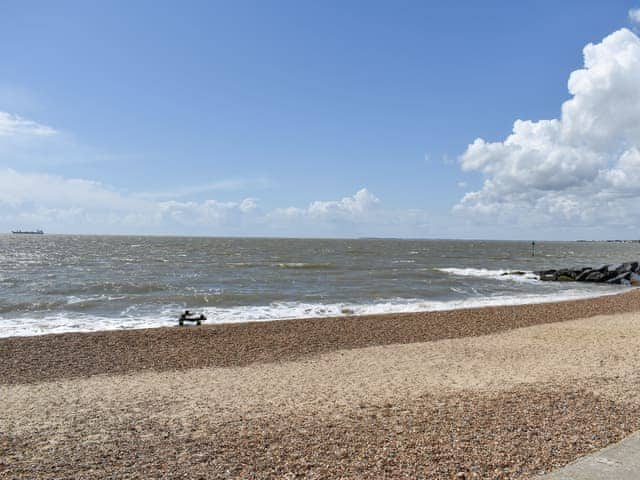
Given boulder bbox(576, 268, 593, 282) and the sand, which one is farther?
boulder bbox(576, 268, 593, 282)

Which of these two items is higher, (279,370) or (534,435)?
(534,435)

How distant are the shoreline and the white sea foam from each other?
180 centimetres

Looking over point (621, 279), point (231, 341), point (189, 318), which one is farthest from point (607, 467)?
point (621, 279)

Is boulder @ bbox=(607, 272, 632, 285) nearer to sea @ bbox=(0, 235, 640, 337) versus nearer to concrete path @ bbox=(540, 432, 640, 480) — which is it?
sea @ bbox=(0, 235, 640, 337)

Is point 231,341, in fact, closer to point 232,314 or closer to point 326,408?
point 232,314

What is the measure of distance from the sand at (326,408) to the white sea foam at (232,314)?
351 cm

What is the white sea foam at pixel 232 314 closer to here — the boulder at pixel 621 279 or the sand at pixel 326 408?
the sand at pixel 326 408

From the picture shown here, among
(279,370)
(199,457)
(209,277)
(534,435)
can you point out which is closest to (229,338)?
(279,370)

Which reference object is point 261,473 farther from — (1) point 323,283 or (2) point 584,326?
(1) point 323,283

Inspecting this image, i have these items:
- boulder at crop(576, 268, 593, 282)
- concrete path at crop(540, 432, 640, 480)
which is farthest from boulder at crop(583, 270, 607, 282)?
concrete path at crop(540, 432, 640, 480)

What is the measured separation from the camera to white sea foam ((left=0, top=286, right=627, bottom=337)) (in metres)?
16.5

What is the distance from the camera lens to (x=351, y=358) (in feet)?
36.6

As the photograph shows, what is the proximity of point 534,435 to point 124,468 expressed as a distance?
4830 mm

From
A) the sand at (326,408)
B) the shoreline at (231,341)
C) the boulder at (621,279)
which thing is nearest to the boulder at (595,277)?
the boulder at (621,279)
